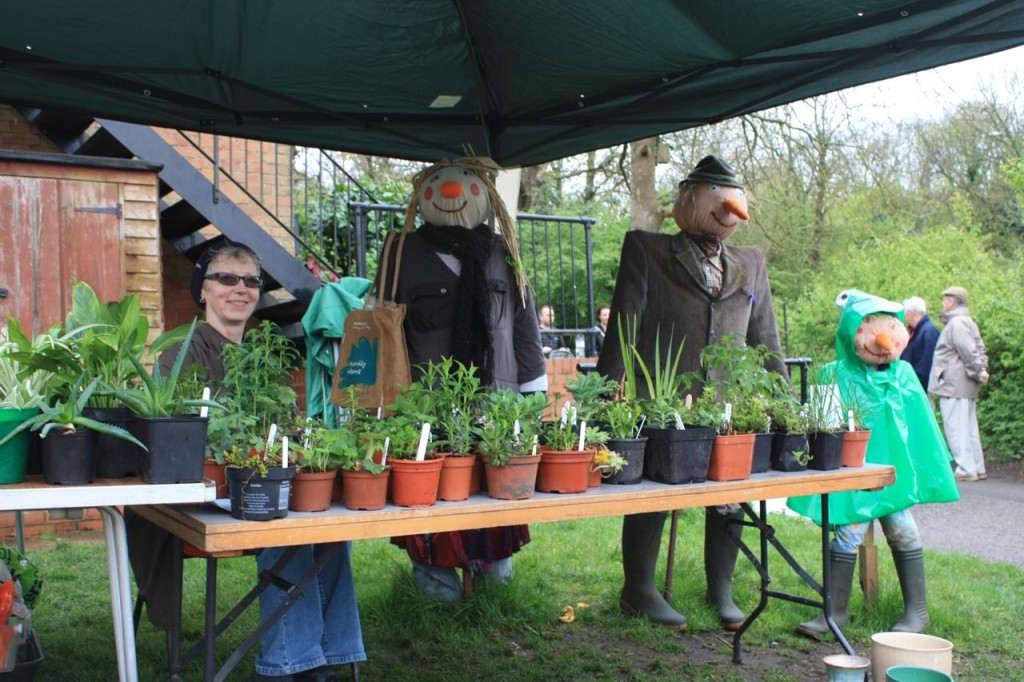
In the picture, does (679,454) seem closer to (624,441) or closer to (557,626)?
(624,441)

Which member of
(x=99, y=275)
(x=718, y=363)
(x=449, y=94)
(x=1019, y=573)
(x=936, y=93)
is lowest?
(x=1019, y=573)

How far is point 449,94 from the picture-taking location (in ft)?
14.4

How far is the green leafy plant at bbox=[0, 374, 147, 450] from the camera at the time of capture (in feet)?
6.88

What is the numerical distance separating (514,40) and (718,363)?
1.56 m

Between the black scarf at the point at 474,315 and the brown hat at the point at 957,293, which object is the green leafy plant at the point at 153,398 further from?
the brown hat at the point at 957,293

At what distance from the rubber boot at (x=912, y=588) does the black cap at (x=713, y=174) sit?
5.49ft

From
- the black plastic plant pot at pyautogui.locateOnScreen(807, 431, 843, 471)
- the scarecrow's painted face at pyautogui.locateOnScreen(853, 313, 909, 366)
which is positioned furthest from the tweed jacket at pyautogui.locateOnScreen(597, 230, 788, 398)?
the black plastic plant pot at pyautogui.locateOnScreen(807, 431, 843, 471)

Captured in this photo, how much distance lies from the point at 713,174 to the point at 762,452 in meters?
1.28

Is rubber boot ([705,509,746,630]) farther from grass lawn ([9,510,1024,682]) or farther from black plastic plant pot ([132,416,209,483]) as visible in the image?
black plastic plant pot ([132,416,209,483])

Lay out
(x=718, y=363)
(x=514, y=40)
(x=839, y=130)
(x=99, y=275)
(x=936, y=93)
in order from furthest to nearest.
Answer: (x=839, y=130) < (x=936, y=93) < (x=99, y=275) < (x=514, y=40) < (x=718, y=363)

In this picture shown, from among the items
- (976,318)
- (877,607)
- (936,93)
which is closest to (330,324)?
(877,607)

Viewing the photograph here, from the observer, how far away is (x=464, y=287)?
377 cm

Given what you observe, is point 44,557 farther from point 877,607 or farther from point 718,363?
point 877,607

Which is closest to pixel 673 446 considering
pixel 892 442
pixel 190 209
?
pixel 892 442
